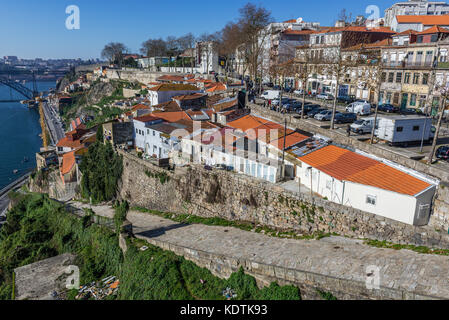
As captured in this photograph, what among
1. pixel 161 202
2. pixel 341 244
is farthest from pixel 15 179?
pixel 341 244

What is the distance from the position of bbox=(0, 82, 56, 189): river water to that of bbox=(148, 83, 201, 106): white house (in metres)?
26.7

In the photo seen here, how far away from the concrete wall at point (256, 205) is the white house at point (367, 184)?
0.48m

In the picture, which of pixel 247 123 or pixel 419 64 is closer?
pixel 247 123

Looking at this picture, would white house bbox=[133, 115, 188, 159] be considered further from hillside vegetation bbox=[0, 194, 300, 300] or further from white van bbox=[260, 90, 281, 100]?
white van bbox=[260, 90, 281, 100]

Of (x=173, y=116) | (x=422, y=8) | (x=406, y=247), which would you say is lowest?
(x=406, y=247)

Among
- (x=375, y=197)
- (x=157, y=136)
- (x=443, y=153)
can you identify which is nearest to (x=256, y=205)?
(x=375, y=197)

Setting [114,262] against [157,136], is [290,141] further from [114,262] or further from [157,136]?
[157,136]

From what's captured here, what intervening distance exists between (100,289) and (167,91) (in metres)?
28.3

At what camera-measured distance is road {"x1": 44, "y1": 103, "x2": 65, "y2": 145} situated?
2602 inches

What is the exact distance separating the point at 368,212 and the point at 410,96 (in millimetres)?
19971

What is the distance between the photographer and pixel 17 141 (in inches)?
2670

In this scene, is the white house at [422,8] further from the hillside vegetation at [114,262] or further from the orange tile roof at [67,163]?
the hillside vegetation at [114,262]
